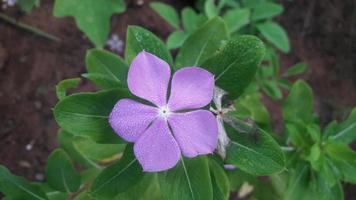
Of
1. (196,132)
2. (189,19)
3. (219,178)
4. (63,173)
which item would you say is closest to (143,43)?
(196,132)

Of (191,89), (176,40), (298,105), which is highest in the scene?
(191,89)

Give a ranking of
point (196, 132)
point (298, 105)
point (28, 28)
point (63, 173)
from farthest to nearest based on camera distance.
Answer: point (28, 28) < point (298, 105) < point (63, 173) < point (196, 132)

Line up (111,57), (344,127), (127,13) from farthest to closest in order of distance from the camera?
(127,13) < (344,127) < (111,57)

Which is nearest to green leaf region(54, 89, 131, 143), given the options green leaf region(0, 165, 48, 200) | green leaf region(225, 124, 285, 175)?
green leaf region(225, 124, 285, 175)

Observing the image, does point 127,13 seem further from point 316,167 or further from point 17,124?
point 316,167

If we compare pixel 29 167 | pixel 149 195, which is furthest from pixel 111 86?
pixel 29 167

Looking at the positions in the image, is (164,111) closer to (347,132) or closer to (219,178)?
(219,178)

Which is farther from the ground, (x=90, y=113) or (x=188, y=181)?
(x=90, y=113)
